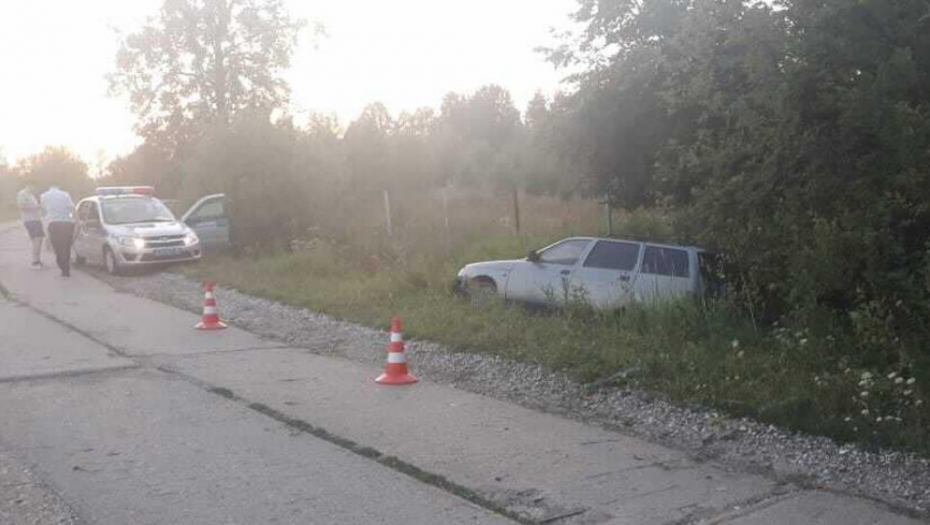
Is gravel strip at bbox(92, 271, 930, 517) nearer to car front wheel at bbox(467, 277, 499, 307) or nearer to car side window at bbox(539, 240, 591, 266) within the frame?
car front wheel at bbox(467, 277, 499, 307)

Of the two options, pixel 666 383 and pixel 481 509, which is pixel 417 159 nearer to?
pixel 666 383

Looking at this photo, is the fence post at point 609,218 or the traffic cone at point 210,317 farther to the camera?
the fence post at point 609,218

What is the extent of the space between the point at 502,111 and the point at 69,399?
46.7 meters

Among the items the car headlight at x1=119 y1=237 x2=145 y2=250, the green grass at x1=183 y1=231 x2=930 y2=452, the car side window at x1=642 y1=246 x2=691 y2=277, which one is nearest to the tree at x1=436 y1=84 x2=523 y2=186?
the car headlight at x1=119 y1=237 x2=145 y2=250

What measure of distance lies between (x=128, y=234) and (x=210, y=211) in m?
3.18

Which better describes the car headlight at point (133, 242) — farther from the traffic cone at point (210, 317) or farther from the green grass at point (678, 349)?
the traffic cone at point (210, 317)

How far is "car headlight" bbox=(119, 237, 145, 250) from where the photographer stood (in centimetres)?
1991

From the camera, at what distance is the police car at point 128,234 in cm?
1995

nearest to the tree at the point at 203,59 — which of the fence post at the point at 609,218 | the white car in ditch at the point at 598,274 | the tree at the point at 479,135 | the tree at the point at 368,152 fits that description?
the tree at the point at 479,135

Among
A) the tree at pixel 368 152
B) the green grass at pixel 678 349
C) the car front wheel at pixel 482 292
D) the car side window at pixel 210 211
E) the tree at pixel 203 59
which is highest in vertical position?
the tree at pixel 203 59

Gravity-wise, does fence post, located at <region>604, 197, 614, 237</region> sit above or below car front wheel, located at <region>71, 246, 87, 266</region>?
above

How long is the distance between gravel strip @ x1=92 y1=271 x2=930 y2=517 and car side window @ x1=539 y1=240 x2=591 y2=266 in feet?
8.38

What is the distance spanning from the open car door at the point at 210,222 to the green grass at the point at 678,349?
7.67 m

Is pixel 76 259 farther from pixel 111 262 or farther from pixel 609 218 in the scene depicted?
pixel 609 218
